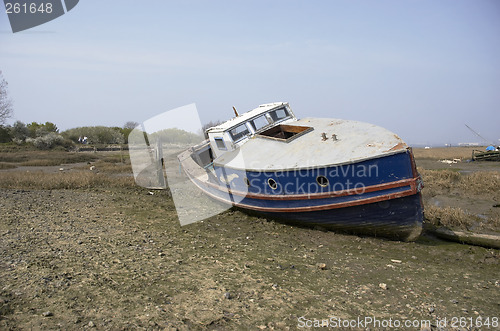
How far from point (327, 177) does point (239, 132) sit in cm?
470

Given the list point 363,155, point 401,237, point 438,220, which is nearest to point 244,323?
point 363,155

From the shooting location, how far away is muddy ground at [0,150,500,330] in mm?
Answer: 5266

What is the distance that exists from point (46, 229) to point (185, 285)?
514 cm

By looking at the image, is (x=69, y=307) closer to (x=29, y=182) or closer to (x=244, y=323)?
(x=244, y=323)

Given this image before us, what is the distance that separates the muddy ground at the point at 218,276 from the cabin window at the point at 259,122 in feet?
13.2

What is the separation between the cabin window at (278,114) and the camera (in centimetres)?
1358

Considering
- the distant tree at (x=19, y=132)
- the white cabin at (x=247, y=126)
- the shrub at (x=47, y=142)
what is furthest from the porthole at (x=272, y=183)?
the distant tree at (x=19, y=132)

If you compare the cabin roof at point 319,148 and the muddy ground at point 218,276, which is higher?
the cabin roof at point 319,148

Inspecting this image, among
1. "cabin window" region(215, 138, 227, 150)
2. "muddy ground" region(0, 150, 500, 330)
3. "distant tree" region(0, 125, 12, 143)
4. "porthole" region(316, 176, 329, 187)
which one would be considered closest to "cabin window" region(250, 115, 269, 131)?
"cabin window" region(215, 138, 227, 150)

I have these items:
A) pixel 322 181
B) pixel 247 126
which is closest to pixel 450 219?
pixel 322 181

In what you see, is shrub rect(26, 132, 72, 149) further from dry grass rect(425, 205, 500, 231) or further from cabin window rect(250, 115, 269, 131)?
dry grass rect(425, 205, 500, 231)

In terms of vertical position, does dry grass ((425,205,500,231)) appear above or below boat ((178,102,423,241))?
below

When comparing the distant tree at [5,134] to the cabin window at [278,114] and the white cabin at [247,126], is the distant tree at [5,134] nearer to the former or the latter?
the white cabin at [247,126]

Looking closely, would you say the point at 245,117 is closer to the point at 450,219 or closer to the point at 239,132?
the point at 239,132
